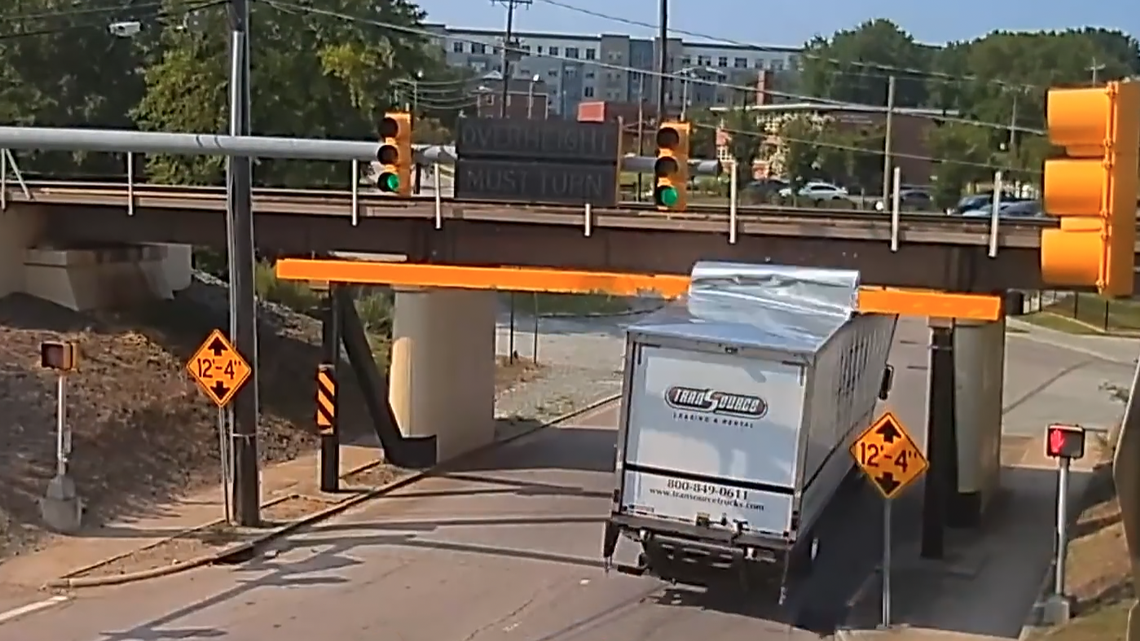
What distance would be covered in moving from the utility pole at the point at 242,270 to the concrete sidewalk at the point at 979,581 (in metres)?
8.34

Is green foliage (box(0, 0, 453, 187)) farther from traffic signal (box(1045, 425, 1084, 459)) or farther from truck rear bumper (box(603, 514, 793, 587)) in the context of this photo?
traffic signal (box(1045, 425, 1084, 459))

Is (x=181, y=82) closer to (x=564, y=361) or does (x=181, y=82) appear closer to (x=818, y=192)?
(x=564, y=361)

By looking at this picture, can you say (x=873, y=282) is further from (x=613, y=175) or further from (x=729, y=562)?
(x=613, y=175)

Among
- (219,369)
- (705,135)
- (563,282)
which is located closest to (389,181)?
(219,369)

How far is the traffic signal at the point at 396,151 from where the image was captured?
14.1 meters

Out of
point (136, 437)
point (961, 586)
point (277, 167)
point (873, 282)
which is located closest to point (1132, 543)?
point (961, 586)

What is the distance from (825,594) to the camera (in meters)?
19.1

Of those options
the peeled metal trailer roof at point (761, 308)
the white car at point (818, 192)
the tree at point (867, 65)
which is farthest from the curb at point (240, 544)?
the tree at point (867, 65)

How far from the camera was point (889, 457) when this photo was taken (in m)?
16.5

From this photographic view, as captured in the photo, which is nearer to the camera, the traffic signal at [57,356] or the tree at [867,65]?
the traffic signal at [57,356]

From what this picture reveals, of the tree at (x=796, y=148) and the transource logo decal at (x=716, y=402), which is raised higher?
the tree at (x=796, y=148)

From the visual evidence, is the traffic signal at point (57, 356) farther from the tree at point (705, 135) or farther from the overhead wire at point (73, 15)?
the tree at point (705, 135)

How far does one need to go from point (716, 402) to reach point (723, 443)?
460 millimetres

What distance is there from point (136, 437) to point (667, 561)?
10905 mm
